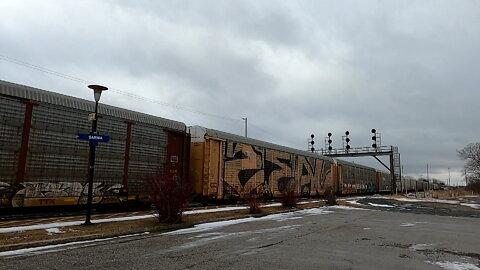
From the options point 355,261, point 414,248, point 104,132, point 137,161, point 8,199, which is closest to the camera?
point 355,261

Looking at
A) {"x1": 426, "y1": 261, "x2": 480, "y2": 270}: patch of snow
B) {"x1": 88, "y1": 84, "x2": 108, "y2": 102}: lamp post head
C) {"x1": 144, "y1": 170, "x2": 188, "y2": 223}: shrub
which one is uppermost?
{"x1": 88, "y1": 84, "x2": 108, "y2": 102}: lamp post head

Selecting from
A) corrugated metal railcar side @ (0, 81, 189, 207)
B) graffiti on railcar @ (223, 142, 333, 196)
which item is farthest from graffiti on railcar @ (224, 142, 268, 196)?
corrugated metal railcar side @ (0, 81, 189, 207)

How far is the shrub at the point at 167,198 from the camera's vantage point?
1130 cm

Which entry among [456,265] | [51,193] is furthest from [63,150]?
[456,265]

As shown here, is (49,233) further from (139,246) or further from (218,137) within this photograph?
(218,137)

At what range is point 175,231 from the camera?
34.4 ft

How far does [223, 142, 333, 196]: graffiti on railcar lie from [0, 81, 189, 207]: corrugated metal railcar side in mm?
5360

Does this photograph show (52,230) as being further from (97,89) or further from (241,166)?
(241,166)

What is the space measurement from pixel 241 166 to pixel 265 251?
1243 centimetres

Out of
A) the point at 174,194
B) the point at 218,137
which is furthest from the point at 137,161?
the point at 218,137

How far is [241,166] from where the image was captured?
20172mm

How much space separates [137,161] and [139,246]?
618 centimetres

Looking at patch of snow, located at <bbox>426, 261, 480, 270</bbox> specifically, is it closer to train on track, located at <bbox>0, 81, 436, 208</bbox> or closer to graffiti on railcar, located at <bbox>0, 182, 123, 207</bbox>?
train on track, located at <bbox>0, 81, 436, 208</bbox>

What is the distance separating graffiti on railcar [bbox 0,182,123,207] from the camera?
994 cm
